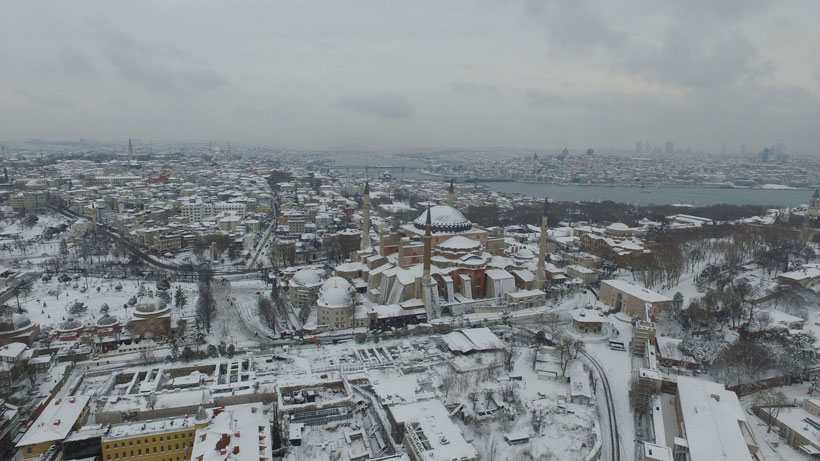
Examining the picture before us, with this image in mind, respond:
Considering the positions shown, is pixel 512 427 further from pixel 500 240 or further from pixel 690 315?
pixel 500 240

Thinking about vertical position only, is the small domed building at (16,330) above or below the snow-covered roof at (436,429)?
above

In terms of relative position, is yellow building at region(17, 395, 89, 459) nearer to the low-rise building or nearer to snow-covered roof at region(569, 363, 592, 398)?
snow-covered roof at region(569, 363, 592, 398)

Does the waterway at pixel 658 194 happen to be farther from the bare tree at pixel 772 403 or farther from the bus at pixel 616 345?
the bare tree at pixel 772 403

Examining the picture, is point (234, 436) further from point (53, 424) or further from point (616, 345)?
point (616, 345)

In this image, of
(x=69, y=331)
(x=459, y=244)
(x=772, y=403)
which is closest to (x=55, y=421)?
(x=69, y=331)

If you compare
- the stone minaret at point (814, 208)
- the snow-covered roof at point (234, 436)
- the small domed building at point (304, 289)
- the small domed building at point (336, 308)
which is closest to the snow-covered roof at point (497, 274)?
the small domed building at point (336, 308)

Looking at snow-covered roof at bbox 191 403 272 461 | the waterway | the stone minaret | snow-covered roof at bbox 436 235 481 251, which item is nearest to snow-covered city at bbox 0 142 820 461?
snow-covered roof at bbox 191 403 272 461
